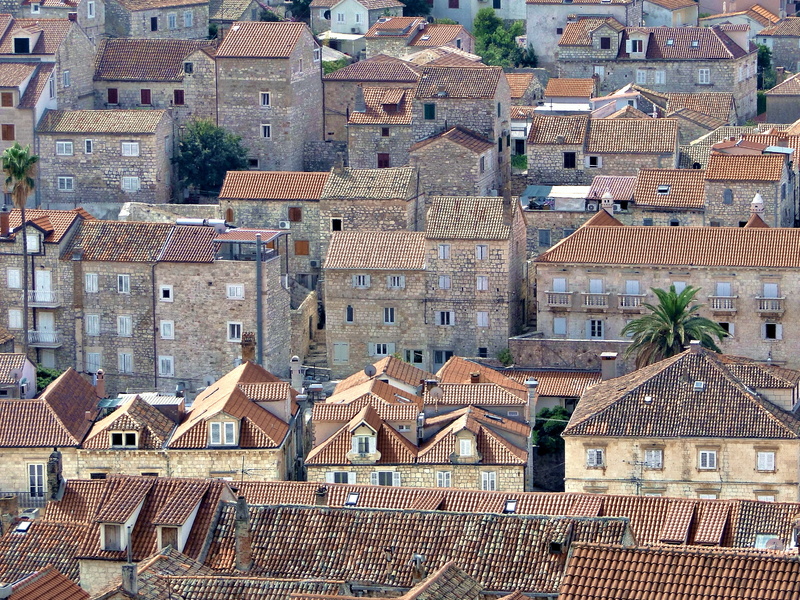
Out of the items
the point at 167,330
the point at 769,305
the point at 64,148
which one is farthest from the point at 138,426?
the point at 64,148

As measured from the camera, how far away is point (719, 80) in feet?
496

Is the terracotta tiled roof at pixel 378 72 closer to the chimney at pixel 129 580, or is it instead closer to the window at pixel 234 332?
the window at pixel 234 332

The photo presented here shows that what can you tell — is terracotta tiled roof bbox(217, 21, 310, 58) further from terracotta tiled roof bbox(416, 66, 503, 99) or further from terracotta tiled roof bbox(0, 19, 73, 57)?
terracotta tiled roof bbox(0, 19, 73, 57)

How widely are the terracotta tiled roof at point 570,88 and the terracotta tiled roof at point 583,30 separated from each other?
155 inches

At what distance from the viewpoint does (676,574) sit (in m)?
57.6

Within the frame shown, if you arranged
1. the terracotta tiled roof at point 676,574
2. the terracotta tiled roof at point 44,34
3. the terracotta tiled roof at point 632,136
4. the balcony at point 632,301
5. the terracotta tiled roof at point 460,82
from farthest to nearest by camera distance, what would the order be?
the terracotta tiled roof at point 44,34
the terracotta tiled roof at point 632,136
the terracotta tiled roof at point 460,82
the balcony at point 632,301
the terracotta tiled roof at point 676,574

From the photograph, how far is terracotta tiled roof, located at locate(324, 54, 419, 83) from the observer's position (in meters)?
138

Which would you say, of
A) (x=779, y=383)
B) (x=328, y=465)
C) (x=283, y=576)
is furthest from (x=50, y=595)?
(x=779, y=383)

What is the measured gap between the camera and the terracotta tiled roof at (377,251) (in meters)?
119

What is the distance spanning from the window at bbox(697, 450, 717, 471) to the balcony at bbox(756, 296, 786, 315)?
1671cm

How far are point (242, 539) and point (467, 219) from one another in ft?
143

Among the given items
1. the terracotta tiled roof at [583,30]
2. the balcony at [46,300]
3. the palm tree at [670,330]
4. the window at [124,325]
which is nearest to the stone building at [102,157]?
the balcony at [46,300]

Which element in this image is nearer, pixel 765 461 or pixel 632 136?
pixel 765 461

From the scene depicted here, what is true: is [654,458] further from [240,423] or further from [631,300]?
[240,423]
